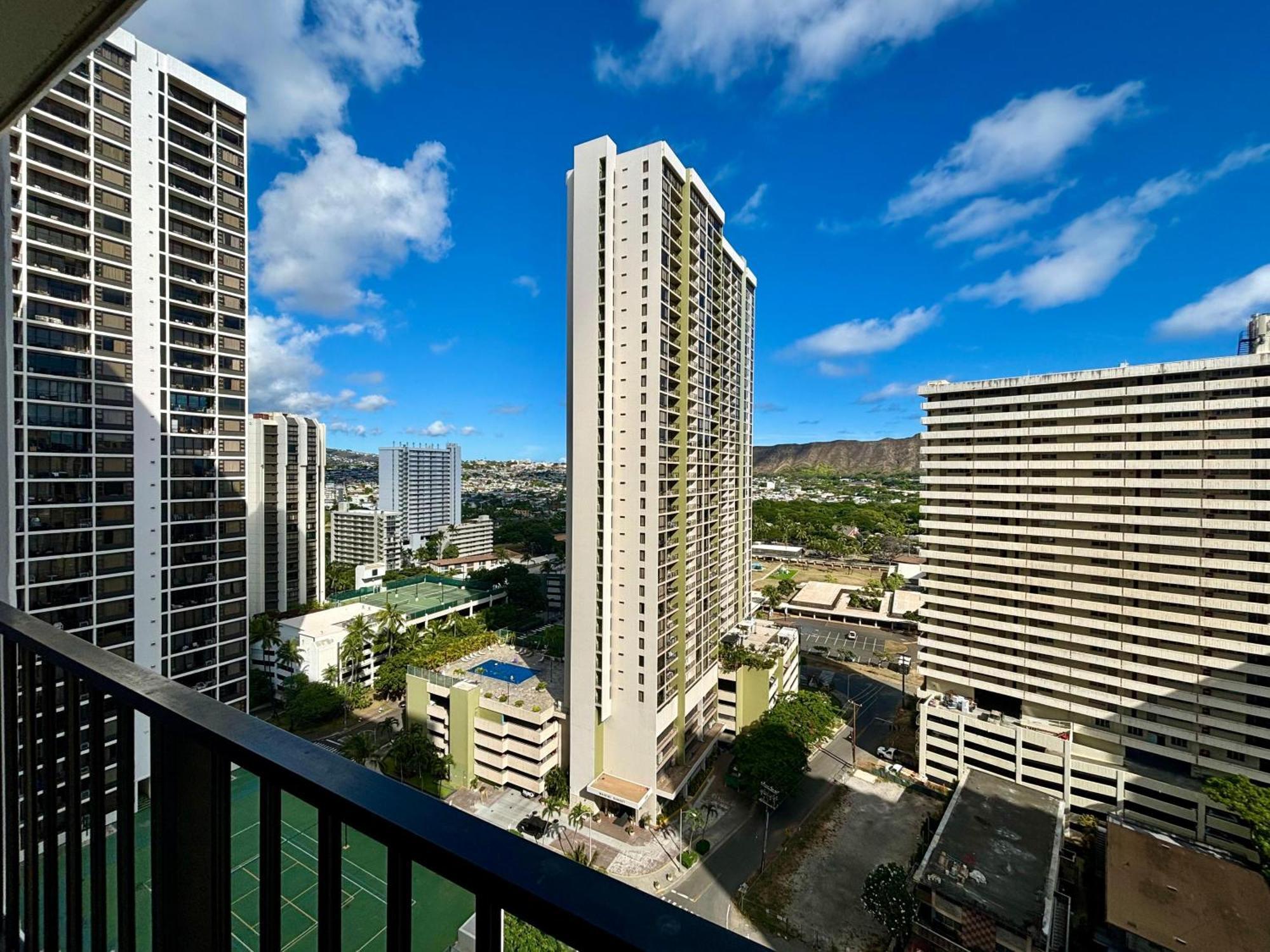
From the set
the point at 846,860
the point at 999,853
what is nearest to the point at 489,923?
the point at 999,853

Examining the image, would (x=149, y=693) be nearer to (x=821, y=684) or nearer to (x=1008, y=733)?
(x=1008, y=733)

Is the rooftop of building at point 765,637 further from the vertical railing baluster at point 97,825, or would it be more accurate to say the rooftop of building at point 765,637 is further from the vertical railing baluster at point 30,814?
the vertical railing baluster at point 97,825

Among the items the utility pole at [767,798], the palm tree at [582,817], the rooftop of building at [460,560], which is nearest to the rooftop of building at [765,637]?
the utility pole at [767,798]

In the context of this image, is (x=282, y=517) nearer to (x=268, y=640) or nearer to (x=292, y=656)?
(x=268, y=640)

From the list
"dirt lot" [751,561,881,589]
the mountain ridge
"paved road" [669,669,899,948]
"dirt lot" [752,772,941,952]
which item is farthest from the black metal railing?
the mountain ridge

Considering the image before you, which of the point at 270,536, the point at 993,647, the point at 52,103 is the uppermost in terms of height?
the point at 52,103

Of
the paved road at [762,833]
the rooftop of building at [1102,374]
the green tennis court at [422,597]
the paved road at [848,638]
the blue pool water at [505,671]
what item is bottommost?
the paved road at [762,833]

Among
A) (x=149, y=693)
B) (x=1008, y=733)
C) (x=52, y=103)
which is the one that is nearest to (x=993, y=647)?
(x=1008, y=733)
